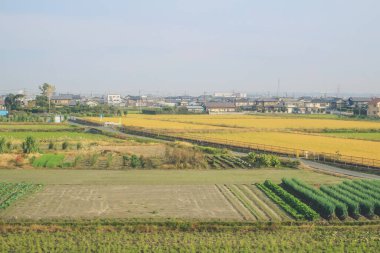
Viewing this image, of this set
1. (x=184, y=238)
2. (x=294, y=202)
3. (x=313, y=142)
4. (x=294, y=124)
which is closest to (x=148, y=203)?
(x=184, y=238)

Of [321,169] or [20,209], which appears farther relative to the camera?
[321,169]

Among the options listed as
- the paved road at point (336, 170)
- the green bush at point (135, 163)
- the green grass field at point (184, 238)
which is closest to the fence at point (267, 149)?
the paved road at point (336, 170)

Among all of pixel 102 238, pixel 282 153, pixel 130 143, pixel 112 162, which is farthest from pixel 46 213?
pixel 130 143

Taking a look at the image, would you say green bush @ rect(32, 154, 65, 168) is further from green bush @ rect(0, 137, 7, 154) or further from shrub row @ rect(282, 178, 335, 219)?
shrub row @ rect(282, 178, 335, 219)

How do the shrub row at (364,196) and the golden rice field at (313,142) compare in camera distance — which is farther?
the golden rice field at (313,142)

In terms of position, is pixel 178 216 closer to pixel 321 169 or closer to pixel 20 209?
pixel 20 209

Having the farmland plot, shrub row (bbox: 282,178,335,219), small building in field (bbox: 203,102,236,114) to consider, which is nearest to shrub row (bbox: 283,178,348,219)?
shrub row (bbox: 282,178,335,219)

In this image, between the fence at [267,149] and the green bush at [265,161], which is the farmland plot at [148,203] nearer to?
the green bush at [265,161]
